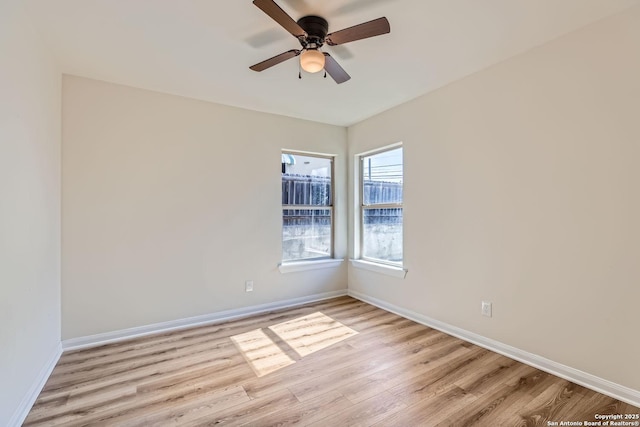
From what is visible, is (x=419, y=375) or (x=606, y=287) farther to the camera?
(x=419, y=375)

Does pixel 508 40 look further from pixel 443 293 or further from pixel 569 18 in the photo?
pixel 443 293

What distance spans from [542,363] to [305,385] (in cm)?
179

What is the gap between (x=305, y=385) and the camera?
210 centimetres

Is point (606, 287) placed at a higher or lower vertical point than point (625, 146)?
lower

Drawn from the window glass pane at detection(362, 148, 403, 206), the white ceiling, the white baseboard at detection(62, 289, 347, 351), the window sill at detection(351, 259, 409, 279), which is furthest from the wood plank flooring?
the white ceiling

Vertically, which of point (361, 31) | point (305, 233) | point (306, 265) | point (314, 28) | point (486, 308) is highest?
point (314, 28)

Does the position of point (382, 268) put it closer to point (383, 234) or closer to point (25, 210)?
point (383, 234)

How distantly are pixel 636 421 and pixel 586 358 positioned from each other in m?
0.40

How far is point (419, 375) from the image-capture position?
7.23ft

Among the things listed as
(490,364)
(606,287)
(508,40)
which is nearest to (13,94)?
(508,40)

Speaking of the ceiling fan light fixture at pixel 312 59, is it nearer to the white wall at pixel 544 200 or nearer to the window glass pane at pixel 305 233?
the white wall at pixel 544 200

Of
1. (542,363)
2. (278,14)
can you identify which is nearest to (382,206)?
(542,363)

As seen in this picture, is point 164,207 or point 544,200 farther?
point 164,207

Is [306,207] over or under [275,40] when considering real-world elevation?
under
